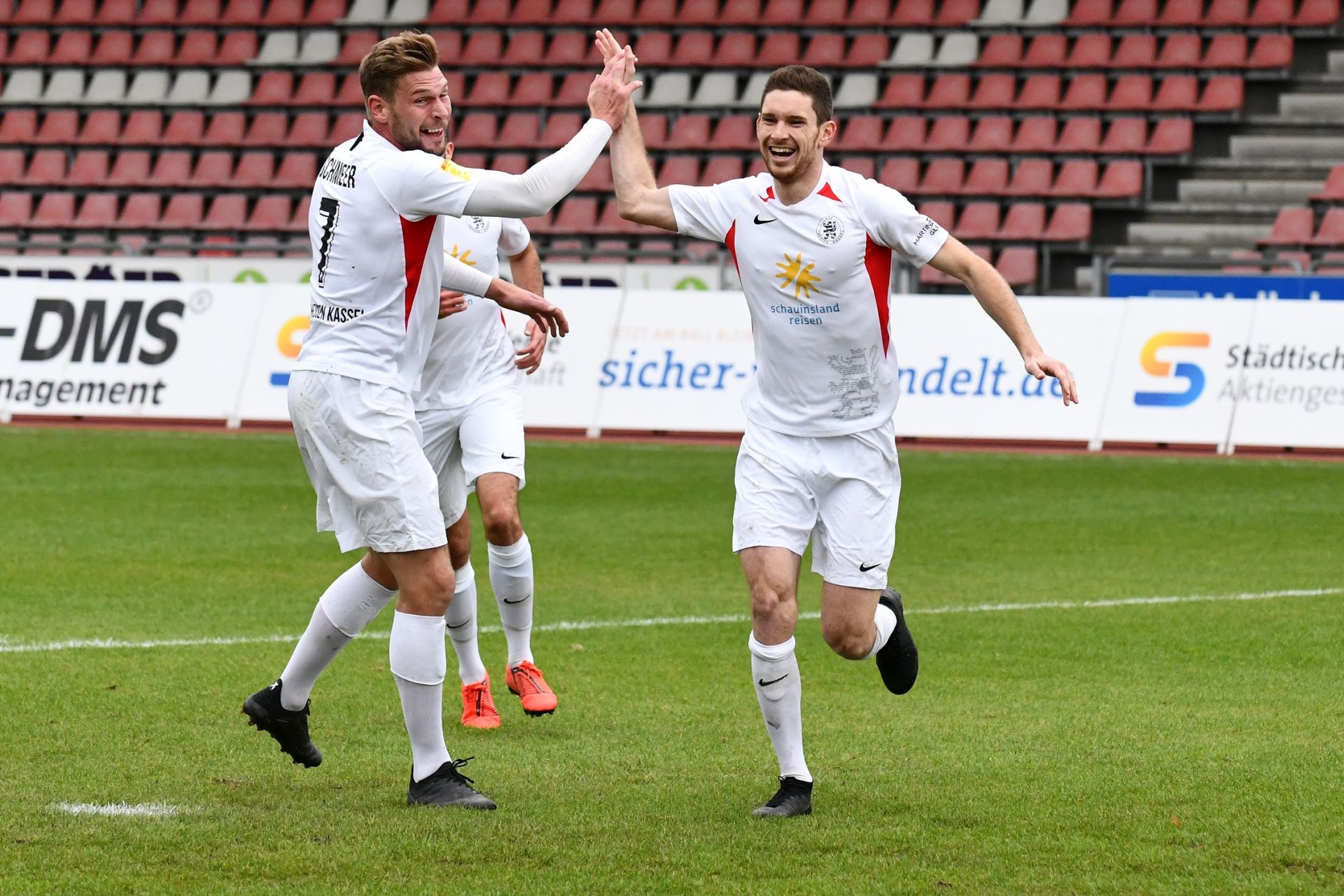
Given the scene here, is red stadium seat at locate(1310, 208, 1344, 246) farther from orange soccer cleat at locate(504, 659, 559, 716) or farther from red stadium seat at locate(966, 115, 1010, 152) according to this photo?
orange soccer cleat at locate(504, 659, 559, 716)

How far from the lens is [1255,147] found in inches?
974

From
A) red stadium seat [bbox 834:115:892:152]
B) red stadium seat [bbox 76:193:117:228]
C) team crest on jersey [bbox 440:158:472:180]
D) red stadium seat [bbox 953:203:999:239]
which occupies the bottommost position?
team crest on jersey [bbox 440:158:472:180]

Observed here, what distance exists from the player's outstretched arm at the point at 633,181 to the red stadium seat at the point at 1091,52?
20659 millimetres

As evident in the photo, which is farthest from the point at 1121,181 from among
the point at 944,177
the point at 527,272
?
the point at 527,272

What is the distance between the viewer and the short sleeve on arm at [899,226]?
5.73 m

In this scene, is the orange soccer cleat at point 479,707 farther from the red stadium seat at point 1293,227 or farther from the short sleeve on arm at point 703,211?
the red stadium seat at point 1293,227

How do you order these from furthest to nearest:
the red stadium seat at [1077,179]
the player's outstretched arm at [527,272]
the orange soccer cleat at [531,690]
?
the red stadium seat at [1077,179] < the player's outstretched arm at [527,272] < the orange soccer cleat at [531,690]

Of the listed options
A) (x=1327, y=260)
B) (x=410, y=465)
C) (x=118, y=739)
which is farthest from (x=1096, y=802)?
(x=1327, y=260)

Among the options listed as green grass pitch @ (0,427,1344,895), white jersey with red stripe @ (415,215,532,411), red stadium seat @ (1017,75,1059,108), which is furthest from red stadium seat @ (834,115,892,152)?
white jersey with red stripe @ (415,215,532,411)

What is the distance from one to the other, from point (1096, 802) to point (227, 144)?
81.3ft

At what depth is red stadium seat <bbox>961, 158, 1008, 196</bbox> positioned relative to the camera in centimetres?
2464

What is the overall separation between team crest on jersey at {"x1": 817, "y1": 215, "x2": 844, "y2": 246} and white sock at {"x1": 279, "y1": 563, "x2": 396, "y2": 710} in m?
1.69

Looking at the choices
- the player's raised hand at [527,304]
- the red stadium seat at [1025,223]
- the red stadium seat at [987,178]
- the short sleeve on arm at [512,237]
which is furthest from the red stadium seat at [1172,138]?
the player's raised hand at [527,304]

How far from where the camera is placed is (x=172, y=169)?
1127 inches
